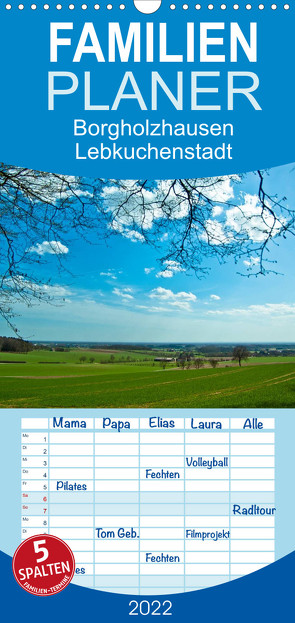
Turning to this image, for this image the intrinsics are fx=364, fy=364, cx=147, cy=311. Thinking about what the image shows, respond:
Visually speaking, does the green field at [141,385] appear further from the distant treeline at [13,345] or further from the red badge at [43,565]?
the red badge at [43,565]

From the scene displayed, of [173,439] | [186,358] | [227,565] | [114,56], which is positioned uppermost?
[114,56]

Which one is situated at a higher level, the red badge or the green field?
the green field

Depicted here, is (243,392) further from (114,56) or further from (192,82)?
(114,56)

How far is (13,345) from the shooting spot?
2.85 meters

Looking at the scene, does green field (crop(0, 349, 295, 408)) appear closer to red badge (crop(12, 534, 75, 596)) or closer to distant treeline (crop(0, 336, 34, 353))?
distant treeline (crop(0, 336, 34, 353))

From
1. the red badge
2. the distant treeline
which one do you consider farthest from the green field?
the red badge

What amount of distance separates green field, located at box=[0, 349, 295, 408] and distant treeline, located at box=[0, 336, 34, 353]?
2.2 inches

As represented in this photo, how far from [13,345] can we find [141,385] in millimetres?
1063

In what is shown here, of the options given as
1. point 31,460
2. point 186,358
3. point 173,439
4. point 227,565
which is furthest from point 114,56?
point 227,565

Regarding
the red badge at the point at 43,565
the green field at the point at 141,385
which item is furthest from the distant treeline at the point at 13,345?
the red badge at the point at 43,565

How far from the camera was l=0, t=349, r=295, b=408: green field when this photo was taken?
8.64 ft

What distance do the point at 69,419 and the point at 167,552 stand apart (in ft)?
3.64

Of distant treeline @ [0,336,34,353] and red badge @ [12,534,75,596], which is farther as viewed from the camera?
distant treeline @ [0,336,34,353]

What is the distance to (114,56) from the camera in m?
2.55
